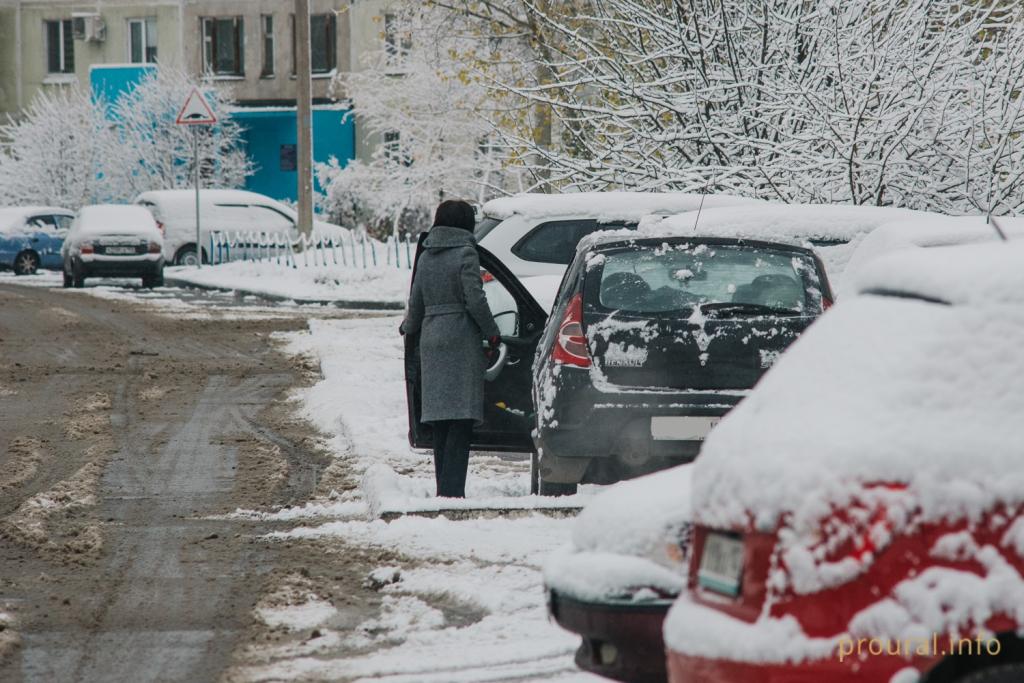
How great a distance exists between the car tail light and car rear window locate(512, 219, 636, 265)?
508 cm

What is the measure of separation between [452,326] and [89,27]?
50.9 m

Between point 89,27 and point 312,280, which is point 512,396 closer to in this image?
point 312,280

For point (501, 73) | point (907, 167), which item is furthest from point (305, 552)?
point (501, 73)

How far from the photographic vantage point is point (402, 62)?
42188 mm

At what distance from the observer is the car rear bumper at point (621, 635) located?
185 inches

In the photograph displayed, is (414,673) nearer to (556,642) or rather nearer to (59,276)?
(556,642)

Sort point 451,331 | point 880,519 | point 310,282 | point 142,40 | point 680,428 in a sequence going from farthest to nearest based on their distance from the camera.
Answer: point 142,40 → point 310,282 → point 451,331 → point 680,428 → point 880,519

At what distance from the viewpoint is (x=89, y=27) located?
56500 millimetres

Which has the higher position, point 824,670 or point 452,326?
point 452,326

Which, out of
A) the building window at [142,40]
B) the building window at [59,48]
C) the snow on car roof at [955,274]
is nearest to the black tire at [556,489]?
the snow on car roof at [955,274]

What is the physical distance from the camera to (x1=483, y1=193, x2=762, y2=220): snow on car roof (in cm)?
1381

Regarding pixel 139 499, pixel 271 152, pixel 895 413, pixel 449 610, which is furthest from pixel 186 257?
pixel 895 413

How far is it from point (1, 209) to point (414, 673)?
33098mm

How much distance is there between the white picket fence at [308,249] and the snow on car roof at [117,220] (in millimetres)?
2674
